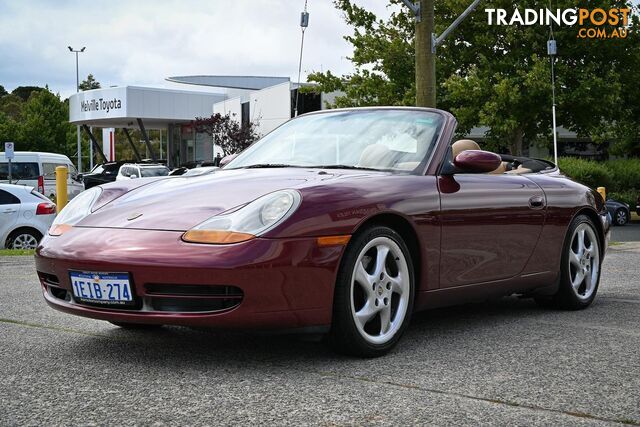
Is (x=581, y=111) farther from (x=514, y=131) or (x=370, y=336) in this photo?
(x=370, y=336)

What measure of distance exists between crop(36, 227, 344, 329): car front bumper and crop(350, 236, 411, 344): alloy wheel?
21 cm

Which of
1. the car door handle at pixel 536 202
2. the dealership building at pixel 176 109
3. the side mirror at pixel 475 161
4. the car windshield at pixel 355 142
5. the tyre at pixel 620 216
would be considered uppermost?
the dealership building at pixel 176 109

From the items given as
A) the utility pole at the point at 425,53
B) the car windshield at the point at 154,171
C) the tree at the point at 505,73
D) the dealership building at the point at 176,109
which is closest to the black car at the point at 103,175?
the car windshield at the point at 154,171

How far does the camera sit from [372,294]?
409cm

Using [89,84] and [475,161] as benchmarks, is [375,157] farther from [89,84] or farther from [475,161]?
[89,84]

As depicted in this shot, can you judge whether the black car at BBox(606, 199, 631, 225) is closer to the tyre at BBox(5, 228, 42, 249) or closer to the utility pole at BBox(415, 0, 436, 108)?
the utility pole at BBox(415, 0, 436, 108)

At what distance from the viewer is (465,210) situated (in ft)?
15.4

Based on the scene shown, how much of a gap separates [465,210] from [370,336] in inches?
39.9

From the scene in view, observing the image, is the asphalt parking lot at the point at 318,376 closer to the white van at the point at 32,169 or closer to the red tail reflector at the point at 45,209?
the red tail reflector at the point at 45,209

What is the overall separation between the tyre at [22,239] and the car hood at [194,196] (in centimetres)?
865

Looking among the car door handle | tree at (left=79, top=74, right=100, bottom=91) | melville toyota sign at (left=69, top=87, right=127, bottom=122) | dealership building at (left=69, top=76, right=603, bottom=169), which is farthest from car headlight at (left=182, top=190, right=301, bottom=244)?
tree at (left=79, top=74, right=100, bottom=91)

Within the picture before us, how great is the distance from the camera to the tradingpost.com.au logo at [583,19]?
27.6 m

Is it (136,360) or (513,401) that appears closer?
(513,401)

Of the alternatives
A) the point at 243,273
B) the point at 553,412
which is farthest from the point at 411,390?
the point at 243,273
